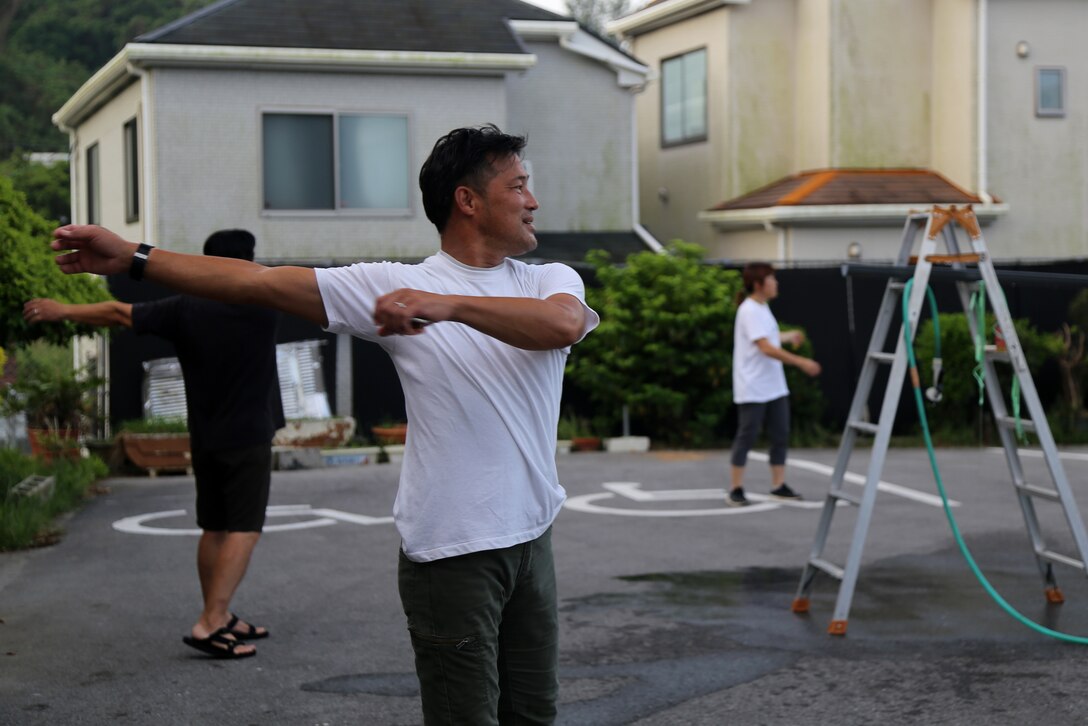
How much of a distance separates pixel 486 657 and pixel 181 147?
15.9 m

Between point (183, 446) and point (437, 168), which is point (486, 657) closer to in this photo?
point (437, 168)

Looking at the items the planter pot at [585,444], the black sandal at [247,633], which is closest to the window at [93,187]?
the planter pot at [585,444]

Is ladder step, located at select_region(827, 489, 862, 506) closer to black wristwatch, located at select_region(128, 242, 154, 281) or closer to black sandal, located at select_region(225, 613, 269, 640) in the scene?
black sandal, located at select_region(225, 613, 269, 640)

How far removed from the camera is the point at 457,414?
12.0 ft

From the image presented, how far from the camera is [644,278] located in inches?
651

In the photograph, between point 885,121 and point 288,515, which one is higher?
point 885,121

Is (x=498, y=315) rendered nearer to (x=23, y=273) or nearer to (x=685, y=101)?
(x=23, y=273)

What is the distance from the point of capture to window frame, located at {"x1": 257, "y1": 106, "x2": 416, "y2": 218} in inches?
737

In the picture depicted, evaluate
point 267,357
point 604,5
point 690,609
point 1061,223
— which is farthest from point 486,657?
point 604,5

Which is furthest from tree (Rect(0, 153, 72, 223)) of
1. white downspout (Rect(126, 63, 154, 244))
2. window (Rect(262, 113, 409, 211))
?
window (Rect(262, 113, 409, 211))

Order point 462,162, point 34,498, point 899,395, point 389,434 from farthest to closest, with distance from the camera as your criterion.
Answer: point 389,434
point 34,498
point 899,395
point 462,162

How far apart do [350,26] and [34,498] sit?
1043cm

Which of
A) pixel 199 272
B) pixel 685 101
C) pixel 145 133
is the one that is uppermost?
pixel 685 101

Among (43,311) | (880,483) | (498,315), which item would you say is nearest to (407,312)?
(498,315)
